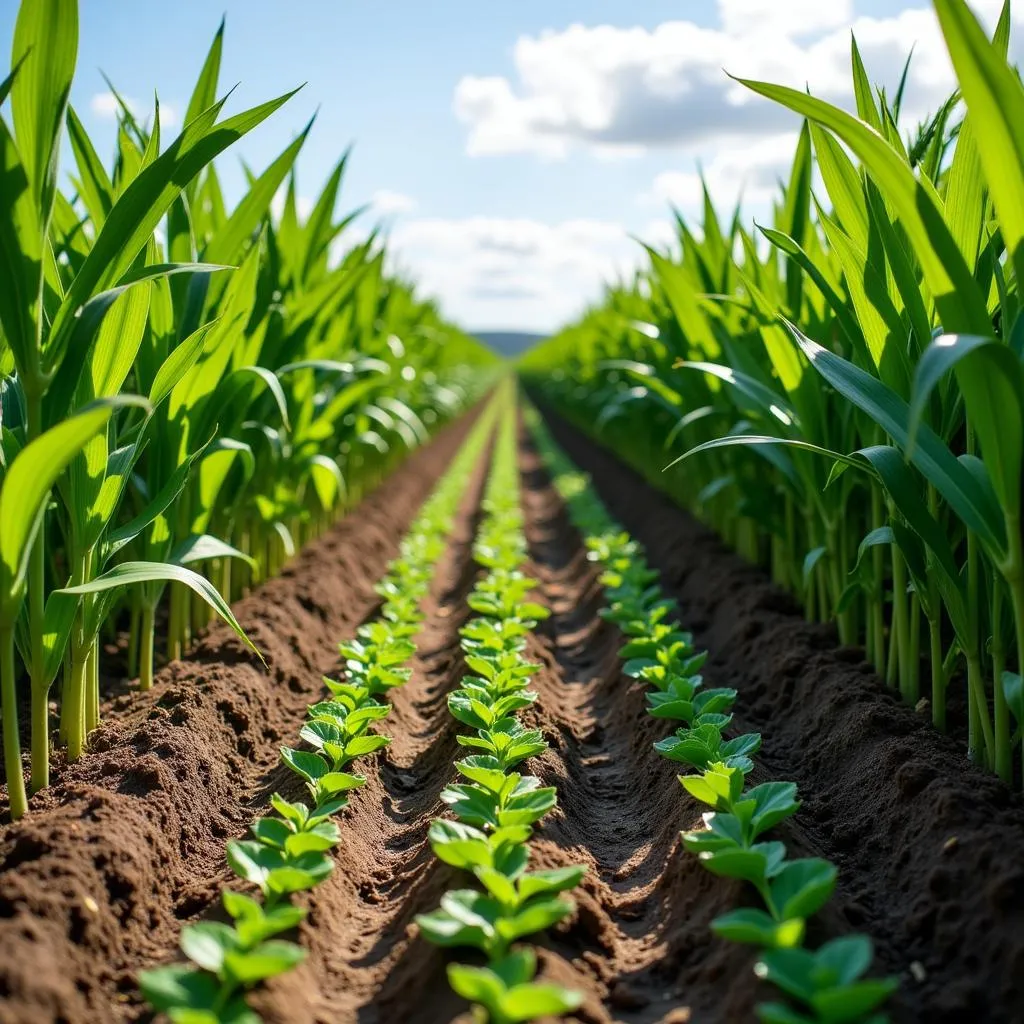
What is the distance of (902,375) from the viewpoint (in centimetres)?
217

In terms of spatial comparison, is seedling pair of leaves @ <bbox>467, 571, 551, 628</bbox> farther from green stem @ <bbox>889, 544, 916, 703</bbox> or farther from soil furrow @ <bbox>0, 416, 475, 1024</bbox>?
green stem @ <bbox>889, 544, 916, 703</bbox>

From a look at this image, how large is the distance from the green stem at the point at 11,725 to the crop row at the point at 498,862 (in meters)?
0.80

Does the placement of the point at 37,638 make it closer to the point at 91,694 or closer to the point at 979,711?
the point at 91,694

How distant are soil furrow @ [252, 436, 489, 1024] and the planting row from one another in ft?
1.90

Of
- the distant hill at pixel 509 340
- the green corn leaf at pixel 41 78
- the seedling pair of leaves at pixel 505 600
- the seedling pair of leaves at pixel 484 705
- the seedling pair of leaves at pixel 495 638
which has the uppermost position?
the distant hill at pixel 509 340

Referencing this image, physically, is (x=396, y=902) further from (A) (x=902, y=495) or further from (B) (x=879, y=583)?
(B) (x=879, y=583)

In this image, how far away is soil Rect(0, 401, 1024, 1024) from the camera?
1473 millimetres

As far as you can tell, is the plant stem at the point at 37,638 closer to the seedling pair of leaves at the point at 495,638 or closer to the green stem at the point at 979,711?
the seedling pair of leaves at the point at 495,638

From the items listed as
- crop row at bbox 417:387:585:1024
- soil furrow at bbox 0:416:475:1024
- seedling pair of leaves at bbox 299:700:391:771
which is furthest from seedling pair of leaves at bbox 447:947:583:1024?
seedling pair of leaves at bbox 299:700:391:771

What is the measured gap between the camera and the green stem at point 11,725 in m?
1.70

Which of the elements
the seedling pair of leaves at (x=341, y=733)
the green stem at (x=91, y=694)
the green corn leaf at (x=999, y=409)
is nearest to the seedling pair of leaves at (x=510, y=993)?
the seedling pair of leaves at (x=341, y=733)

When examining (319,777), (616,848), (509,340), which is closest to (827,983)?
(616,848)

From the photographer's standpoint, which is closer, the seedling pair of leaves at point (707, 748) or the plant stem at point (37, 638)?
the plant stem at point (37, 638)

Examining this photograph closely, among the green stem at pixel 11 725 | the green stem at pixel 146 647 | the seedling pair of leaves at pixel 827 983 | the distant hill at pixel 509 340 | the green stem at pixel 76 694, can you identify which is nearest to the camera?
the seedling pair of leaves at pixel 827 983
